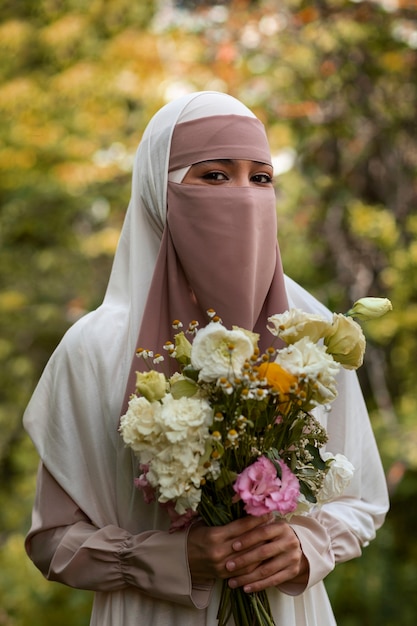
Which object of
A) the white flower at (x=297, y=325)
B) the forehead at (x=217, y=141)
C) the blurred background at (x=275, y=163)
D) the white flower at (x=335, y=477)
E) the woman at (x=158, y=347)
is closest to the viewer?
the white flower at (x=297, y=325)

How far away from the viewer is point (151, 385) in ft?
6.45

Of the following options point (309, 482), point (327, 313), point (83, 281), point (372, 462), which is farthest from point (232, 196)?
point (83, 281)

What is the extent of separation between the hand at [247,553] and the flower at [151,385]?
1.17 ft

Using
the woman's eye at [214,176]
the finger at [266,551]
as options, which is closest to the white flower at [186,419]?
the finger at [266,551]

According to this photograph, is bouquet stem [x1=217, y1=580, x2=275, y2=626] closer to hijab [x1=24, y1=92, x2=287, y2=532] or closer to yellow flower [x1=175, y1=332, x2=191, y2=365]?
hijab [x1=24, y1=92, x2=287, y2=532]

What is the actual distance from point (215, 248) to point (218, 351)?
49 centimetres

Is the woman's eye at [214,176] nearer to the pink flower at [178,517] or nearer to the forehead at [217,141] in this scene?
the forehead at [217,141]

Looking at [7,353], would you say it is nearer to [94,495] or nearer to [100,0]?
[100,0]

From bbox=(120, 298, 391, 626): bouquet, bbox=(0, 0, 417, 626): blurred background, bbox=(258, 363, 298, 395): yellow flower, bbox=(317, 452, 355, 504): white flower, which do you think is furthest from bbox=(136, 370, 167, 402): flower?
bbox=(0, 0, 417, 626): blurred background

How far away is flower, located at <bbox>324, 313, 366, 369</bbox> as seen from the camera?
6.71ft

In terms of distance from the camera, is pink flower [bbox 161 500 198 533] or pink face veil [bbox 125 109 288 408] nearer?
pink flower [bbox 161 500 198 533]

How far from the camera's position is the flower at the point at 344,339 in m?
2.04

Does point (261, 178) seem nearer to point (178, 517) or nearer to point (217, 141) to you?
point (217, 141)

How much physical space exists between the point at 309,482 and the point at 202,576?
350 mm
